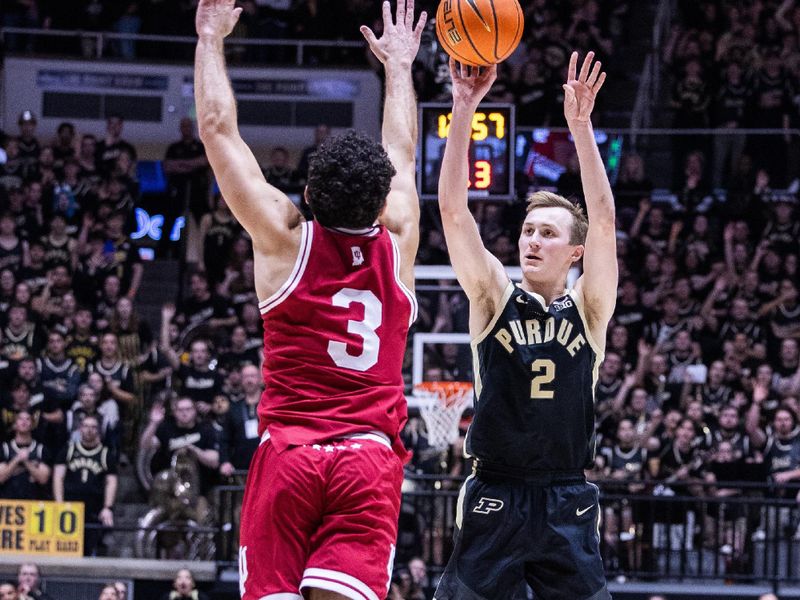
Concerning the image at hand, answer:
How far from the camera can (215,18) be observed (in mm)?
5105

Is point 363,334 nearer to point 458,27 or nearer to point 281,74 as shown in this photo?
point 458,27

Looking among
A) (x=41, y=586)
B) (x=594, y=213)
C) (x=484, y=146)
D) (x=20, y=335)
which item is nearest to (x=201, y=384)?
(x=20, y=335)

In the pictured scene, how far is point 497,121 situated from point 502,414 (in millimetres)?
6989

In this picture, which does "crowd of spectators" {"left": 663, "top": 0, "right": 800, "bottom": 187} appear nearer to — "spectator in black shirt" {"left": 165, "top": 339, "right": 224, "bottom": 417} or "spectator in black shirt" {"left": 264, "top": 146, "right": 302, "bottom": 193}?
"spectator in black shirt" {"left": 264, "top": 146, "right": 302, "bottom": 193}

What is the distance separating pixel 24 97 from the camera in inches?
803

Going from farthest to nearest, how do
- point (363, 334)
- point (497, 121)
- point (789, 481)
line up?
point (789, 481) < point (497, 121) < point (363, 334)

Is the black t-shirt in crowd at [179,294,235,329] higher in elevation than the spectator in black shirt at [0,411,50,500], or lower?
higher

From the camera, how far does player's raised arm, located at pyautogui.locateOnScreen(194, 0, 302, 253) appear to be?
4.80 m

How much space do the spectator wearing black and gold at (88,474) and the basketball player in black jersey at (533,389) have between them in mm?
8534

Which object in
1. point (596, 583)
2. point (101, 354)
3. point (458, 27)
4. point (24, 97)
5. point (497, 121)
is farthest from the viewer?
point (24, 97)

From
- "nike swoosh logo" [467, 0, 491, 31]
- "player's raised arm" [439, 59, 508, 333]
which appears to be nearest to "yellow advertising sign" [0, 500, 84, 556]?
"nike swoosh logo" [467, 0, 491, 31]

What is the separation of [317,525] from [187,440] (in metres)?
8.97

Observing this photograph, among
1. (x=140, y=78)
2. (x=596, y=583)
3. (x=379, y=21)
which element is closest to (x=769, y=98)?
(x=379, y=21)

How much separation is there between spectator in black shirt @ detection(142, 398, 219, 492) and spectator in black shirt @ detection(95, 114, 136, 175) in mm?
5641
